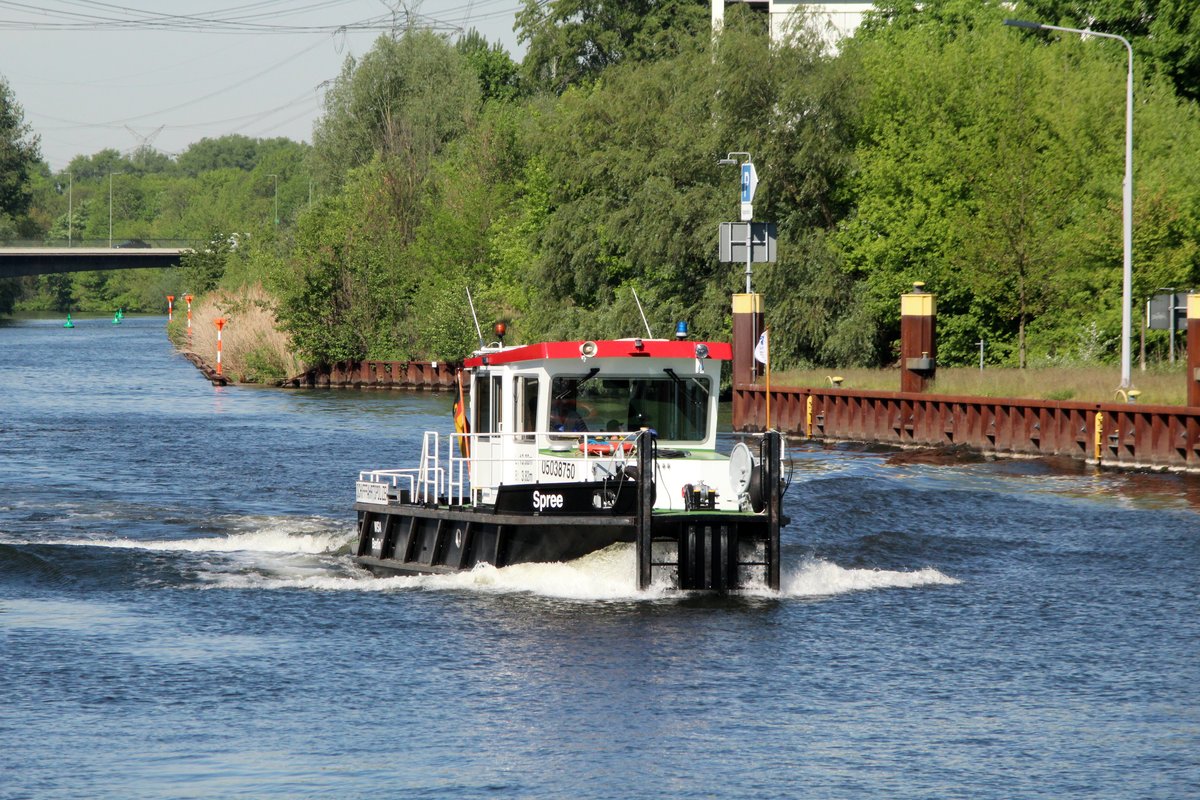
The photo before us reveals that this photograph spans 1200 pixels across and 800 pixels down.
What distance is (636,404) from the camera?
22953 millimetres

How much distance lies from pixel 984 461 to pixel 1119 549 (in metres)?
14.7

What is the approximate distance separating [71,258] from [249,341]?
54628 millimetres

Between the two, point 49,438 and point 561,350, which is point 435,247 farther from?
point 561,350

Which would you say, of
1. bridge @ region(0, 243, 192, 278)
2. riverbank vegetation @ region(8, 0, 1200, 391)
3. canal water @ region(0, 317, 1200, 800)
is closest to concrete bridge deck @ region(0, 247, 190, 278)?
bridge @ region(0, 243, 192, 278)

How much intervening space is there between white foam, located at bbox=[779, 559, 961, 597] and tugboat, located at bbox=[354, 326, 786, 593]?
774mm

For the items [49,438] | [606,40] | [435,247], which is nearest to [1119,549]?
[49,438]

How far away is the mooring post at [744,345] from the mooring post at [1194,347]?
14.2m

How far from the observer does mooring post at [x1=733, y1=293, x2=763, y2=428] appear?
49219 millimetres

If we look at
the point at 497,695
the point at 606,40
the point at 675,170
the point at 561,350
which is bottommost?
the point at 497,695

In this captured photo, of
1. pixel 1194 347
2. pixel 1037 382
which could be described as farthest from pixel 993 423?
pixel 1194 347

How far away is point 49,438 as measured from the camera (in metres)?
Result: 46.6

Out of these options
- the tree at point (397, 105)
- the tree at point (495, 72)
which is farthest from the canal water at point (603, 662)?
the tree at point (495, 72)

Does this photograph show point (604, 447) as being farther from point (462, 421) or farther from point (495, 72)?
point (495, 72)

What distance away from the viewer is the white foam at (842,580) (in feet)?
75.9
